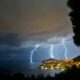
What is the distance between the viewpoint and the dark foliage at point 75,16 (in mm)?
21469

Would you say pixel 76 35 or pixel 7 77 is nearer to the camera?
pixel 7 77

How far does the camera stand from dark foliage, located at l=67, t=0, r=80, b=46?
21469mm

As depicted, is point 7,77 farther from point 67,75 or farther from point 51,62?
point 51,62

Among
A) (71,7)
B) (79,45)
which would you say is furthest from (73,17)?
(79,45)

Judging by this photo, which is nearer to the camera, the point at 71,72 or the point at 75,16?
the point at 71,72

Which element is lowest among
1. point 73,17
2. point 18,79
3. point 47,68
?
point 18,79

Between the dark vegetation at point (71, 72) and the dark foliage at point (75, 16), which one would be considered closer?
the dark vegetation at point (71, 72)

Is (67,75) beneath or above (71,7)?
beneath

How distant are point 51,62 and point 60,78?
26156 millimetres

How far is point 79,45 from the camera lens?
2203 centimetres

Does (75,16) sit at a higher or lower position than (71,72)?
higher

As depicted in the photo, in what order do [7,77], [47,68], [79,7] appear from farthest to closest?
[47,68], [79,7], [7,77]

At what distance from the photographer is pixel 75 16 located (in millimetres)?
21641

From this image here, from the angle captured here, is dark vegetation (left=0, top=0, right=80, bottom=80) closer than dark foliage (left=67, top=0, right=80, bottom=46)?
Yes
